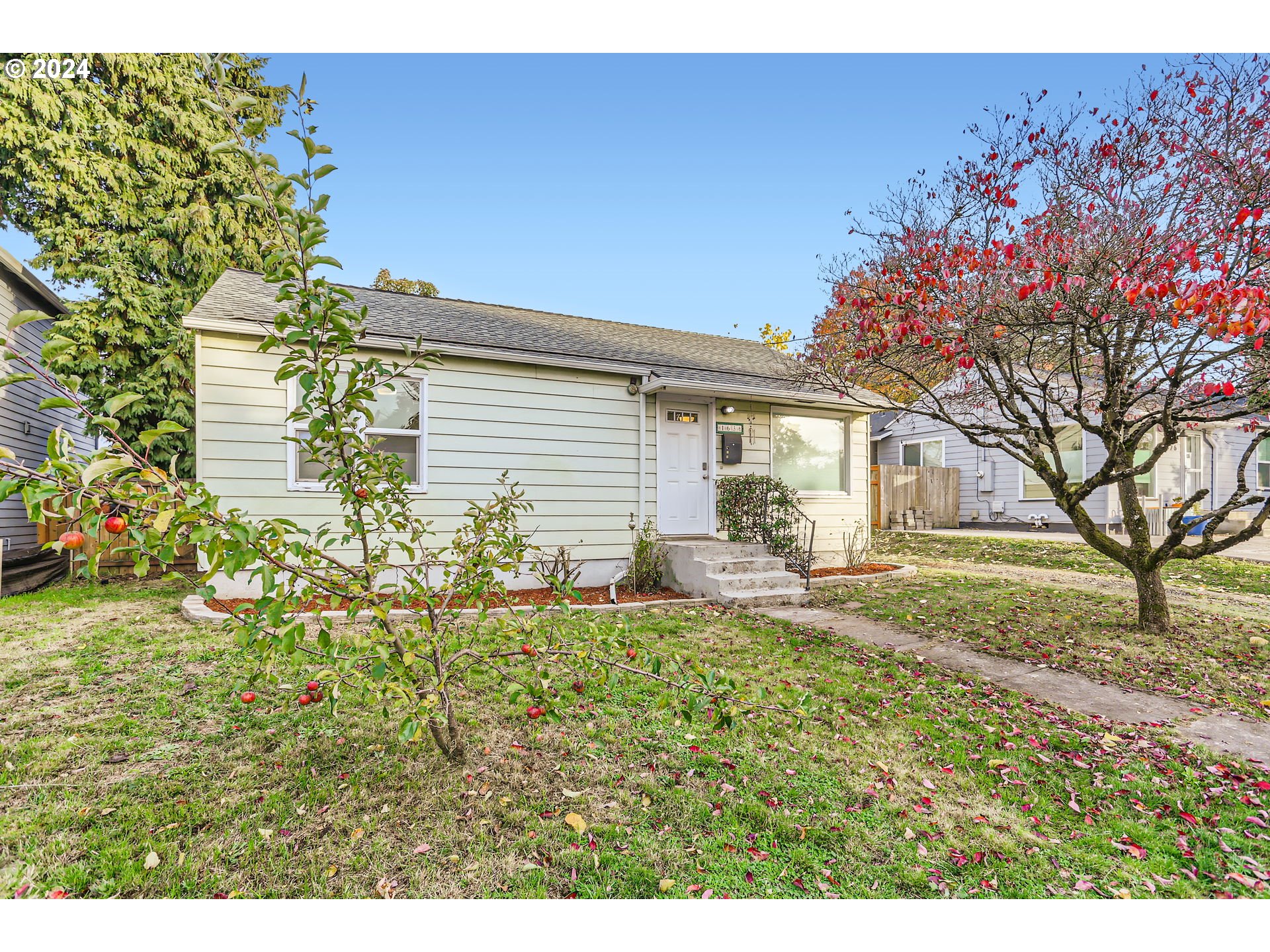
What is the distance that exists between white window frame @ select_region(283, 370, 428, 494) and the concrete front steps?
3.38m

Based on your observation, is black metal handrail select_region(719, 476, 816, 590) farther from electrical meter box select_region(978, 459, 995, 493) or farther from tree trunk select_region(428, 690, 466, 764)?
electrical meter box select_region(978, 459, 995, 493)

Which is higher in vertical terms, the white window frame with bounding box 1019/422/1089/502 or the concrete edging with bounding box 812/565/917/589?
the white window frame with bounding box 1019/422/1089/502

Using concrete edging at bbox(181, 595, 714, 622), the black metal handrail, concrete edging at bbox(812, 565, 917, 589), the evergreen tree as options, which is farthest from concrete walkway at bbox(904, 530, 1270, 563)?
the evergreen tree

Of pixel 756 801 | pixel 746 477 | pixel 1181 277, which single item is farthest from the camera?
pixel 746 477

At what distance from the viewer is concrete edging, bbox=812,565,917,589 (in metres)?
8.01

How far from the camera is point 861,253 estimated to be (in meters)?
6.62

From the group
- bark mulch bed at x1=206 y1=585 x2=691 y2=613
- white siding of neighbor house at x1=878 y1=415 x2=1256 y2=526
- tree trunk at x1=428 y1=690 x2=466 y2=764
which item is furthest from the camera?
white siding of neighbor house at x1=878 y1=415 x2=1256 y2=526

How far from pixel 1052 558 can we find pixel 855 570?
4354mm

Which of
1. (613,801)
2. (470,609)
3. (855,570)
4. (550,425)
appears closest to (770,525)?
(855,570)

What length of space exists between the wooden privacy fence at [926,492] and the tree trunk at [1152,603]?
10956mm

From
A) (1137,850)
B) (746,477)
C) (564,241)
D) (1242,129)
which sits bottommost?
(1137,850)
